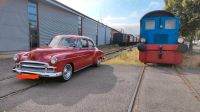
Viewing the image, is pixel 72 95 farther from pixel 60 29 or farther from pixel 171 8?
pixel 60 29

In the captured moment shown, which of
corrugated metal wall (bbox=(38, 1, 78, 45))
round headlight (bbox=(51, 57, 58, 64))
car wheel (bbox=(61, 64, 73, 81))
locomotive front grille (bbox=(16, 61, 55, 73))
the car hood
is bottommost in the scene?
car wheel (bbox=(61, 64, 73, 81))

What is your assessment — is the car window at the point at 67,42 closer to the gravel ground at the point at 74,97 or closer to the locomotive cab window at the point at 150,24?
the gravel ground at the point at 74,97

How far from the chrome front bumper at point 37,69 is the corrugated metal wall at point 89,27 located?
27485 millimetres

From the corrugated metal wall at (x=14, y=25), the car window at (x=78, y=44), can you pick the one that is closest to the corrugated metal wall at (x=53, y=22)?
the corrugated metal wall at (x=14, y=25)

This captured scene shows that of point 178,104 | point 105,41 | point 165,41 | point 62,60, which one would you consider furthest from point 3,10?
point 105,41

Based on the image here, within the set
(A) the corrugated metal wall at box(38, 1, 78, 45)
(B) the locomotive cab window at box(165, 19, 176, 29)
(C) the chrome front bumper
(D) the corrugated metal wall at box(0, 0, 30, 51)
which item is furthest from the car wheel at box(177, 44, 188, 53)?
(A) the corrugated metal wall at box(38, 1, 78, 45)

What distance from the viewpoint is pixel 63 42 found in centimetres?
793

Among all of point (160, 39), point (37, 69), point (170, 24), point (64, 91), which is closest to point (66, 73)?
point (37, 69)

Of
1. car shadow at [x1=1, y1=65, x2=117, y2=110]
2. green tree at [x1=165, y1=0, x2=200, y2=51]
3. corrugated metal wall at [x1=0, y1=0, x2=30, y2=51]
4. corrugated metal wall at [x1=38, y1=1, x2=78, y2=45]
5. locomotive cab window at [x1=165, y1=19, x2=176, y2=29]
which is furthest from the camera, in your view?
corrugated metal wall at [x1=38, y1=1, x2=78, y2=45]

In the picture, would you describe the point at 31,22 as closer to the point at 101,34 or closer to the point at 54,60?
the point at 54,60

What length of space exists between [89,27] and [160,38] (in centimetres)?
2751

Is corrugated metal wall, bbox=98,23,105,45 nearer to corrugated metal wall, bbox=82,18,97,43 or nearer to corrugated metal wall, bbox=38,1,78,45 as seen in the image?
corrugated metal wall, bbox=82,18,97,43

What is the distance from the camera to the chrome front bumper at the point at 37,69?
621cm

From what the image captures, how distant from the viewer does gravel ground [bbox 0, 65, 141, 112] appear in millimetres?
4379
